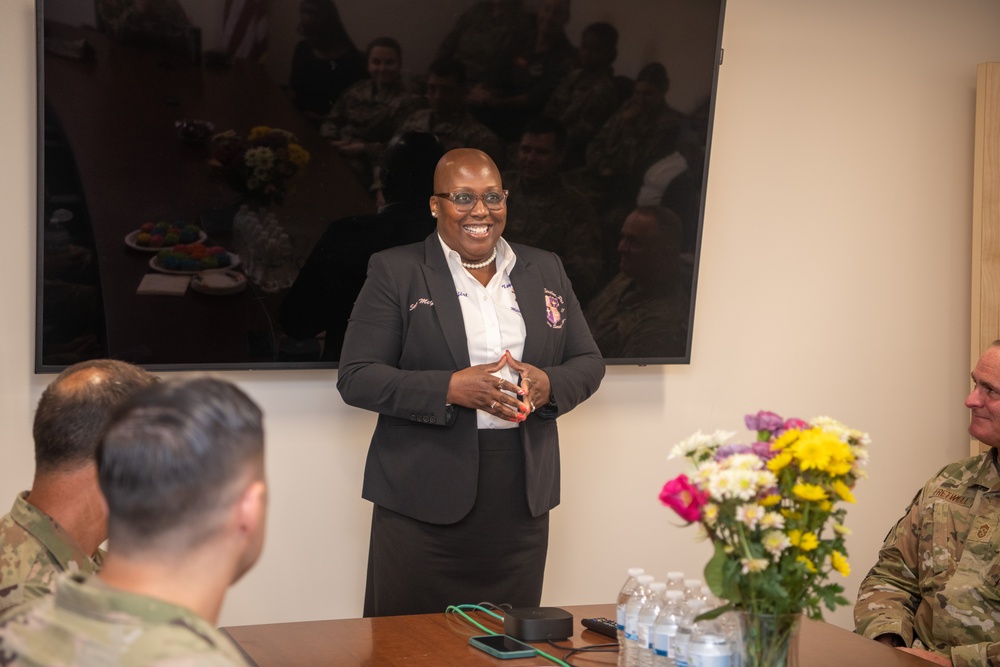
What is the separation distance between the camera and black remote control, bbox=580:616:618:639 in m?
2.34

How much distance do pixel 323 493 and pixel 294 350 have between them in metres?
Result: 0.55

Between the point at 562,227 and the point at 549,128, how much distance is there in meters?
0.37

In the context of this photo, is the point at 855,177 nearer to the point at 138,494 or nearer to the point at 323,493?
the point at 323,493

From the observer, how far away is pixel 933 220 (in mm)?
4863

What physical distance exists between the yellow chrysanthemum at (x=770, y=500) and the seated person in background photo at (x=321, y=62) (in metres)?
2.41

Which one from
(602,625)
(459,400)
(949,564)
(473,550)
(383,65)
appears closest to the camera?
(602,625)

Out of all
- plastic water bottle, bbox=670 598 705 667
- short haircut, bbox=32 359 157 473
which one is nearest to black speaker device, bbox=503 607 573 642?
plastic water bottle, bbox=670 598 705 667

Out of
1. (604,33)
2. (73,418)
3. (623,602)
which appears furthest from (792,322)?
(73,418)

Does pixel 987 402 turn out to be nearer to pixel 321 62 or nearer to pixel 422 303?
pixel 422 303

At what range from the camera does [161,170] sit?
345cm

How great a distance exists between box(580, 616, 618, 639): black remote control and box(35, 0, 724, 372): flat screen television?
1.65 m

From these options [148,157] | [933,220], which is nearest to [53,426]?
[148,157]

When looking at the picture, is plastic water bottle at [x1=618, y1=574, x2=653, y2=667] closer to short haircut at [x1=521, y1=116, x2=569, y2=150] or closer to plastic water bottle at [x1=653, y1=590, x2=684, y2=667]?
plastic water bottle at [x1=653, y1=590, x2=684, y2=667]

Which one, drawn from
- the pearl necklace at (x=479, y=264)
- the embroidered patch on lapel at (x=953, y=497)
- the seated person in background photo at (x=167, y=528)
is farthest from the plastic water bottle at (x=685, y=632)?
the pearl necklace at (x=479, y=264)
